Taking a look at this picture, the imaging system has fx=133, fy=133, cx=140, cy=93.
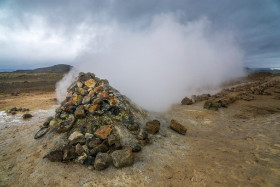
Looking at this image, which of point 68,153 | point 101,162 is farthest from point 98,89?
point 101,162

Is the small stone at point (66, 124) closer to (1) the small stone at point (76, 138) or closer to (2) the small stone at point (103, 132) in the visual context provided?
(1) the small stone at point (76, 138)

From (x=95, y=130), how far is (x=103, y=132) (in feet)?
1.28

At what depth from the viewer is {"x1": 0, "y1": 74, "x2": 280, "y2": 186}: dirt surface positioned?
10.1 feet

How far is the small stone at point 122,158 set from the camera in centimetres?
344

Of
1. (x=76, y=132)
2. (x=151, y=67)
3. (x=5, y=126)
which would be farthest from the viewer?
(x=151, y=67)

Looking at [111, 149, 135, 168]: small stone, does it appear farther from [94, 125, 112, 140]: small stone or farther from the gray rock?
[94, 125, 112, 140]: small stone

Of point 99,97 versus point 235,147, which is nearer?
point 235,147

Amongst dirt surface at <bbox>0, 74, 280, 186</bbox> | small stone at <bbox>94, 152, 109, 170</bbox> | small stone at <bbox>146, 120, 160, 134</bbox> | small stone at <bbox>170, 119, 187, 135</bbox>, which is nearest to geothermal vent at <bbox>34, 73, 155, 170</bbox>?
small stone at <bbox>94, 152, 109, 170</bbox>

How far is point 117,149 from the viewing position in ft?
12.9

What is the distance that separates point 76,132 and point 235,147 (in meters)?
5.20

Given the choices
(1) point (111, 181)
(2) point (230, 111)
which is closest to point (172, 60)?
(2) point (230, 111)

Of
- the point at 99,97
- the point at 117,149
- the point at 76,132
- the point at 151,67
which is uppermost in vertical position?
the point at 151,67

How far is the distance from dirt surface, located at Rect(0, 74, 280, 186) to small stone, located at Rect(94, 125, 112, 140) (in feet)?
3.18

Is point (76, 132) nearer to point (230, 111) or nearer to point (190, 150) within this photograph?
point (190, 150)
